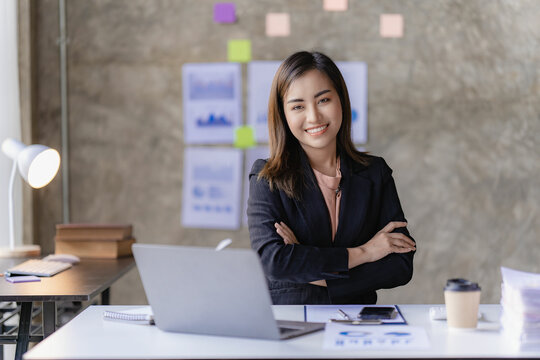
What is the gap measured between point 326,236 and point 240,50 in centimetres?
192

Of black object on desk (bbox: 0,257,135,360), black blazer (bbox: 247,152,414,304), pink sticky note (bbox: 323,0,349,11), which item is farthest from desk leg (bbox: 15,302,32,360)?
pink sticky note (bbox: 323,0,349,11)

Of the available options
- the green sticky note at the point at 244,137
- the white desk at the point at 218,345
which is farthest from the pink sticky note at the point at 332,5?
the white desk at the point at 218,345

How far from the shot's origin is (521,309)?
1.52 m

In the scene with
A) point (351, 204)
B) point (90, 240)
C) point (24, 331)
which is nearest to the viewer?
point (351, 204)

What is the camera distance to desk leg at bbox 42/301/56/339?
2379 millimetres

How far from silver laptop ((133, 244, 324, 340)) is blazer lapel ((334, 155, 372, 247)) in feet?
2.14

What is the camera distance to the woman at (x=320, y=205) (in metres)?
2.11

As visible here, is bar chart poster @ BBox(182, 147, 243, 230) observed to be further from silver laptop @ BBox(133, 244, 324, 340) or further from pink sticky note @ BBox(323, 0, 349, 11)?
silver laptop @ BBox(133, 244, 324, 340)

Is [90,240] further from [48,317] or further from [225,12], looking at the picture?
[225,12]

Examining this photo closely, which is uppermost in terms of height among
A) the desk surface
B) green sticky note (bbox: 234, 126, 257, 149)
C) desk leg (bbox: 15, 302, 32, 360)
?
green sticky note (bbox: 234, 126, 257, 149)

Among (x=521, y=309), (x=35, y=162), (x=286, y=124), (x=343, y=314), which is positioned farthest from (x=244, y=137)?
(x=521, y=309)

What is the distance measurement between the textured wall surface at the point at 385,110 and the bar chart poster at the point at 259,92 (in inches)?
2.6

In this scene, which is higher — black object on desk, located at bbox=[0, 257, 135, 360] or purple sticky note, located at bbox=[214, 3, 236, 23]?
purple sticky note, located at bbox=[214, 3, 236, 23]

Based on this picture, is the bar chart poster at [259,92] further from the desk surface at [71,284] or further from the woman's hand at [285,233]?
the woman's hand at [285,233]
